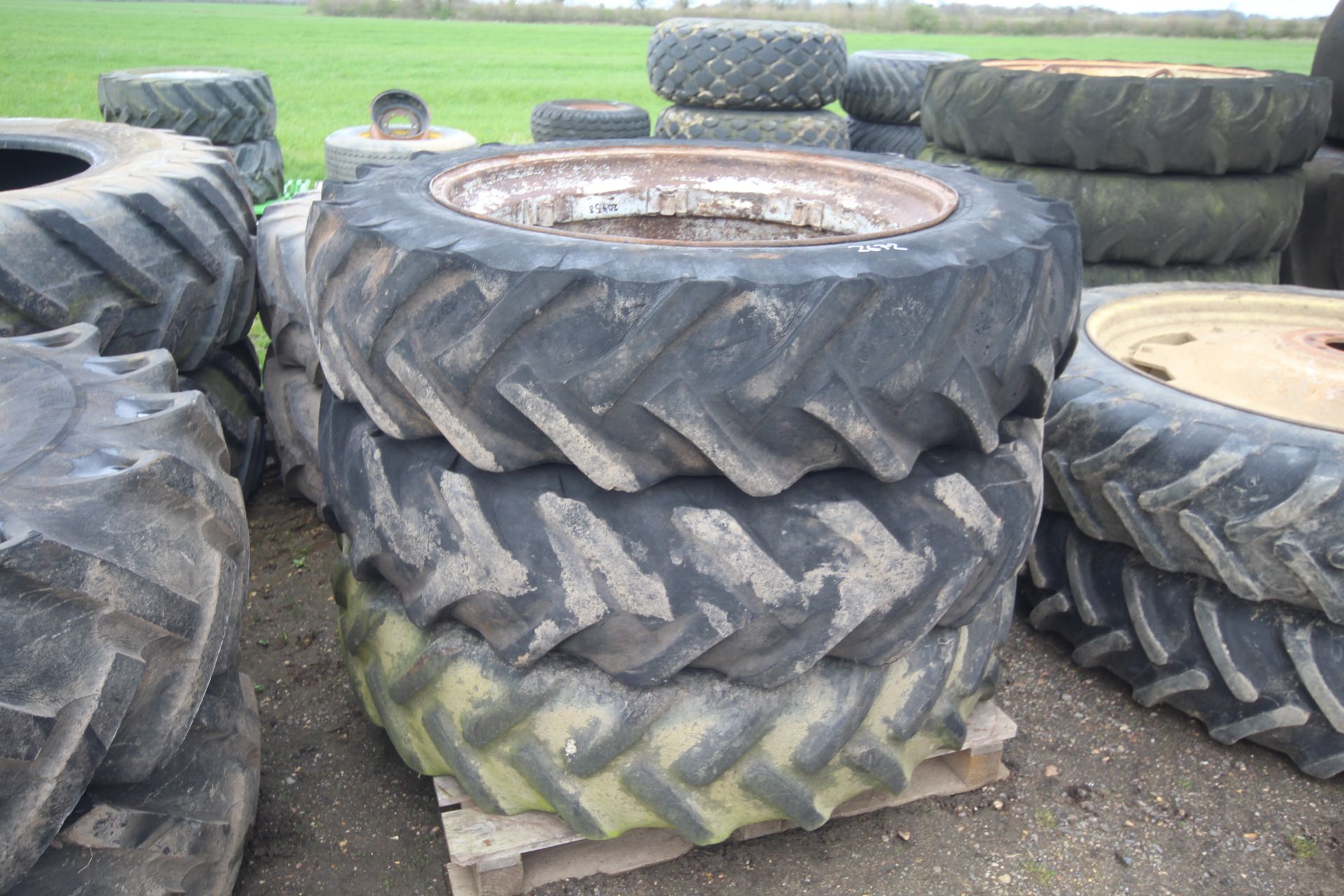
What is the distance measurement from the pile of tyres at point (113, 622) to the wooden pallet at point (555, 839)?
31 cm

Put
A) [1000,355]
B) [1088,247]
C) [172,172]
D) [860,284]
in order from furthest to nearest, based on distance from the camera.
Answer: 1. [1088,247]
2. [172,172]
3. [1000,355]
4. [860,284]

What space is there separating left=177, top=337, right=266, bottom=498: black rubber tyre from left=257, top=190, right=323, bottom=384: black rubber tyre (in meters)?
0.11

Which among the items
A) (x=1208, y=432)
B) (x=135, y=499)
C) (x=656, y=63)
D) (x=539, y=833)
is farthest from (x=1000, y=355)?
(x=656, y=63)

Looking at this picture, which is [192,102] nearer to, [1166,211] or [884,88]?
[884,88]

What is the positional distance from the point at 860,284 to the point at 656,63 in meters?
4.38

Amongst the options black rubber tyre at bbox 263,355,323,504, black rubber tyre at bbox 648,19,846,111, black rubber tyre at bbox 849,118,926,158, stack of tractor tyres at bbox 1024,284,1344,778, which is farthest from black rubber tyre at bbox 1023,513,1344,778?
black rubber tyre at bbox 849,118,926,158

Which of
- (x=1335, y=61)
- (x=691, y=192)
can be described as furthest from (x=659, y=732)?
(x=1335, y=61)

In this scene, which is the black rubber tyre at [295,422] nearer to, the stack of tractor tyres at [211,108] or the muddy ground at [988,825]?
the muddy ground at [988,825]

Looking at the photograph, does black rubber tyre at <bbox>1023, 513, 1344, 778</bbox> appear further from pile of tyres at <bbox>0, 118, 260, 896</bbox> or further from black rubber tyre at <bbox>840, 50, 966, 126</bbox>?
black rubber tyre at <bbox>840, 50, 966, 126</bbox>

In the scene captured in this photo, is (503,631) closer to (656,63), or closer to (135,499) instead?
(135,499)

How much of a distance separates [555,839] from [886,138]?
523 cm

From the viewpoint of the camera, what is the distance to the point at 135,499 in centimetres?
115

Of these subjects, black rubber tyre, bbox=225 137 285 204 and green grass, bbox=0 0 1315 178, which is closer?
black rubber tyre, bbox=225 137 285 204

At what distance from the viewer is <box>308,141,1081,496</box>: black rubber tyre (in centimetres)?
114
